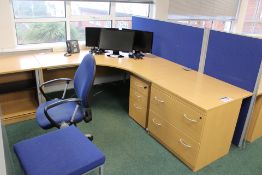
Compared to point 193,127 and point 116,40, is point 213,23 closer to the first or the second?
point 116,40

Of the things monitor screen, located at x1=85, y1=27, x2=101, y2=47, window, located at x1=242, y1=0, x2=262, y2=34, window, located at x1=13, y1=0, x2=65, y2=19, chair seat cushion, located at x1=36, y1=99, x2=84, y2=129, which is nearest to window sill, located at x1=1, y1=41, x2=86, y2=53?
monitor screen, located at x1=85, y1=27, x2=101, y2=47

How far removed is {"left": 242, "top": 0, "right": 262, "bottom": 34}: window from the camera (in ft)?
19.2

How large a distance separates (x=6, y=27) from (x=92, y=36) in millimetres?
1154

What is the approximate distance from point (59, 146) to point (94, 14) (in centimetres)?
266

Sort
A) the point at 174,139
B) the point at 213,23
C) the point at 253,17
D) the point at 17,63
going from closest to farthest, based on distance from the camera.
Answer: the point at 174,139
the point at 17,63
the point at 213,23
the point at 253,17

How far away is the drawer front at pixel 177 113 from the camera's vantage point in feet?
6.84

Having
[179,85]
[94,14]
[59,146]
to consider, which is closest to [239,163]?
[179,85]

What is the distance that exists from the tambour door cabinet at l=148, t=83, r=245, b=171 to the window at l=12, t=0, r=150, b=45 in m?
1.91

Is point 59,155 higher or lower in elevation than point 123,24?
lower

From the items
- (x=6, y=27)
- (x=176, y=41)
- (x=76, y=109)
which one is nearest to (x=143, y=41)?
(x=176, y=41)

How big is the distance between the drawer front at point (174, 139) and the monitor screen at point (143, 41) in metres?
1.06

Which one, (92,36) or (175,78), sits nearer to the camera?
(175,78)

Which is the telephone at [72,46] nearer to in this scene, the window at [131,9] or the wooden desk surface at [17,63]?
the wooden desk surface at [17,63]

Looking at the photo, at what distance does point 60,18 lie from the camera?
353 centimetres
